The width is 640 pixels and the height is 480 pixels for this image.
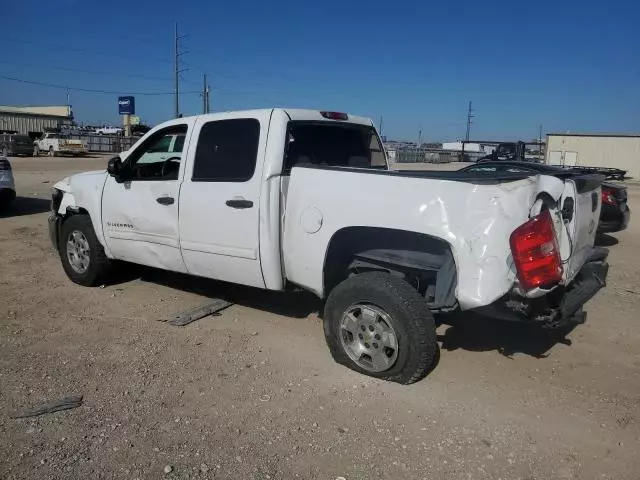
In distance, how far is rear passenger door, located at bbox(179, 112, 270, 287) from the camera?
14.6 feet

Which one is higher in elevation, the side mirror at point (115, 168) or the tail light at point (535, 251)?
the side mirror at point (115, 168)

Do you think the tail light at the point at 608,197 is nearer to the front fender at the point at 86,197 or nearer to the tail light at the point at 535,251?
the tail light at the point at 535,251

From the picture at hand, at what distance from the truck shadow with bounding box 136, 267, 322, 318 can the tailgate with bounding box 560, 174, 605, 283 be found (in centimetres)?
248

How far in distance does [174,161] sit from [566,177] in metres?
3.77

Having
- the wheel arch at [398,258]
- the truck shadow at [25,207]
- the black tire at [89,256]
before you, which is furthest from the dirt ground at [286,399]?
the truck shadow at [25,207]

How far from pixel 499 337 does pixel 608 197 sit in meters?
6.25

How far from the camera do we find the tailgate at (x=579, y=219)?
3771mm

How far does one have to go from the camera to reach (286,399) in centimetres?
373

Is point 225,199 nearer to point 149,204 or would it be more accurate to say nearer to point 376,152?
point 149,204

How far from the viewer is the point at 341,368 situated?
4203 millimetres

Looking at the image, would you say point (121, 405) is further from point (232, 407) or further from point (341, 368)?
point (341, 368)

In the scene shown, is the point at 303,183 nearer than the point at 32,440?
No

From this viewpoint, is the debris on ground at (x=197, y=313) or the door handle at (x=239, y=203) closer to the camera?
the door handle at (x=239, y=203)

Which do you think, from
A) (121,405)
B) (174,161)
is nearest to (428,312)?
(121,405)
